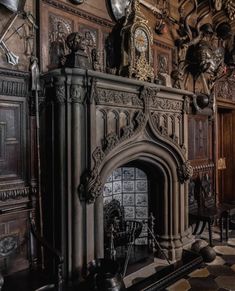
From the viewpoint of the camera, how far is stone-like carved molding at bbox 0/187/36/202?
2.44m

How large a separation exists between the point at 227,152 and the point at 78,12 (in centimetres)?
409

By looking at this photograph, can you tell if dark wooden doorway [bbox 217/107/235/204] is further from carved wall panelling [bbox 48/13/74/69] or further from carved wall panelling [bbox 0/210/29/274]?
carved wall panelling [bbox 0/210/29/274]

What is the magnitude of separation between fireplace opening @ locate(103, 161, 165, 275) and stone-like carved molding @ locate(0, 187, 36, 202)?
1086mm

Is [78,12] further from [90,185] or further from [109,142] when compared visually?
[90,185]

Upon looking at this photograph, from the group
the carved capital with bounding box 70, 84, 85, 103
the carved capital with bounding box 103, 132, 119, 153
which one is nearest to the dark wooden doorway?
the carved capital with bounding box 103, 132, 119, 153

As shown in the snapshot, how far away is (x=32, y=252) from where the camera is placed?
2.62 metres

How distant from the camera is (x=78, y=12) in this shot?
2967mm

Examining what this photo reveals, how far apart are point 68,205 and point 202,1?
3.64m

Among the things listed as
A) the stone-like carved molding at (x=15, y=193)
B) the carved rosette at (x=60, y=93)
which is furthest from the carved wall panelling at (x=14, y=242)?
the carved rosette at (x=60, y=93)

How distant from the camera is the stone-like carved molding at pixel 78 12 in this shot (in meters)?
2.78

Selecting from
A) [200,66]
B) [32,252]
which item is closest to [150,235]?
[32,252]

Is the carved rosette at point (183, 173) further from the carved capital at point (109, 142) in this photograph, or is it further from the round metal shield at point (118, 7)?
the round metal shield at point (118, 7)

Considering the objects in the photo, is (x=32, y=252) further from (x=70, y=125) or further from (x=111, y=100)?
(x=111, y=100)

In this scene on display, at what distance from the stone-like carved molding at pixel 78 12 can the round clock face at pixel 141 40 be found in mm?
321
